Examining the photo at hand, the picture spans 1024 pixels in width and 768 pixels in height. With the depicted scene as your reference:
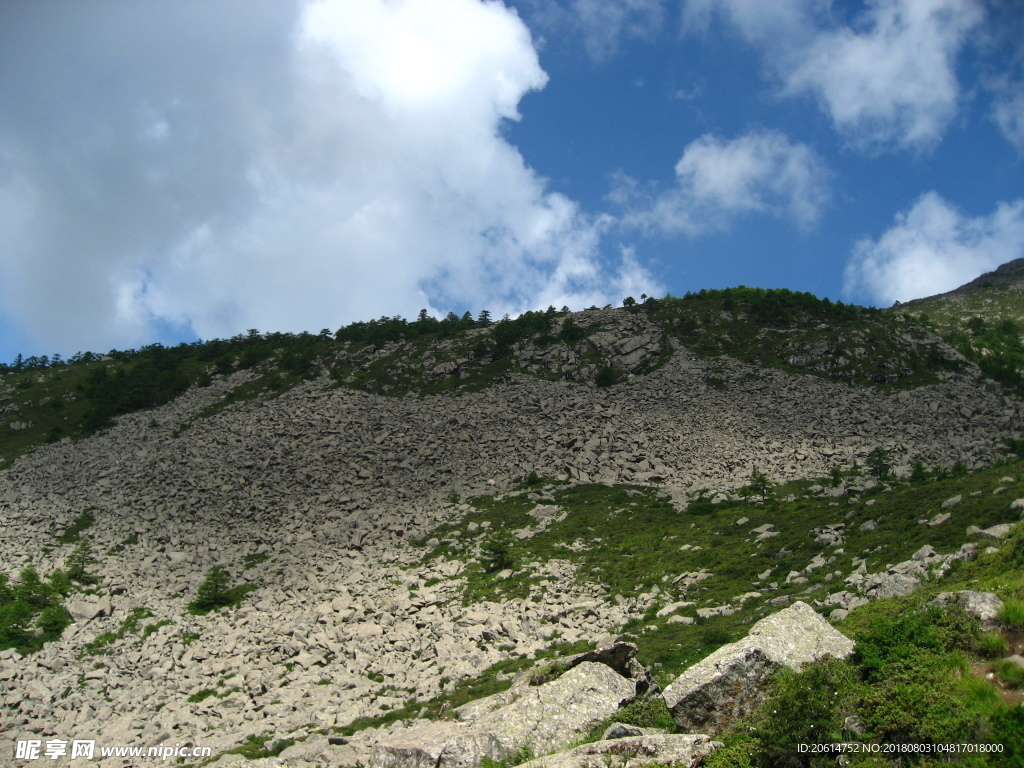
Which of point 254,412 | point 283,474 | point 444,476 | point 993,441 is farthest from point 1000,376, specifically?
point 254,412

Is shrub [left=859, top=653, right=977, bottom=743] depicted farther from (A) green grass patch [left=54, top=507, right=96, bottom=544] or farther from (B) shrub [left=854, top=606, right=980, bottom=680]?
(A) green grass patch [left=54, top=507, right=96, bottom=544]

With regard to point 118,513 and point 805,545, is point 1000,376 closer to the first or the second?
point 805,545

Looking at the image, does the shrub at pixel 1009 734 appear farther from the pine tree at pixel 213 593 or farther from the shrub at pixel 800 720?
the pine tree at pixel 213 593

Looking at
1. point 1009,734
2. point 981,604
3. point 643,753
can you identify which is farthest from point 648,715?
point 1009,734

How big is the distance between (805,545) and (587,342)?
158ft

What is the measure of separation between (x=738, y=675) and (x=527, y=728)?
5245 millimetres

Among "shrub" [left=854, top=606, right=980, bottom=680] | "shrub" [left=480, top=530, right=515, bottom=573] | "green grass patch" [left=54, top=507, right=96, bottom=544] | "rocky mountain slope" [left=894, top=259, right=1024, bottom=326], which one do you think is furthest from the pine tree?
"rocky mountain slope" [left=894, top=259, right=1024, bottom=326]

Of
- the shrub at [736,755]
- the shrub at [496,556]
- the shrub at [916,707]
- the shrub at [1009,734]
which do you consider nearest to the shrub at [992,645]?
the shrub at [916,707]

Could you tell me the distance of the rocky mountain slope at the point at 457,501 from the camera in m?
27.7

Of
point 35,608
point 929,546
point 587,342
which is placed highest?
point 587,342

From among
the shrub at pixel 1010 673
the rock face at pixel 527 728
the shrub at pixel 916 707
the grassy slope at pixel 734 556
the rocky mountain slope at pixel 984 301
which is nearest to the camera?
the shrub at pixel 916 707

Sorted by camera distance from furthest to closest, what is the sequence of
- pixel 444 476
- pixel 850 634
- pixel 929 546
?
pixel 444 476 < pixel 929 546 < pixel 850 634

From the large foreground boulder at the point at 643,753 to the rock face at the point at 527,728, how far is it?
9.13 ft

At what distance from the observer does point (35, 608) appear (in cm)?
3600
